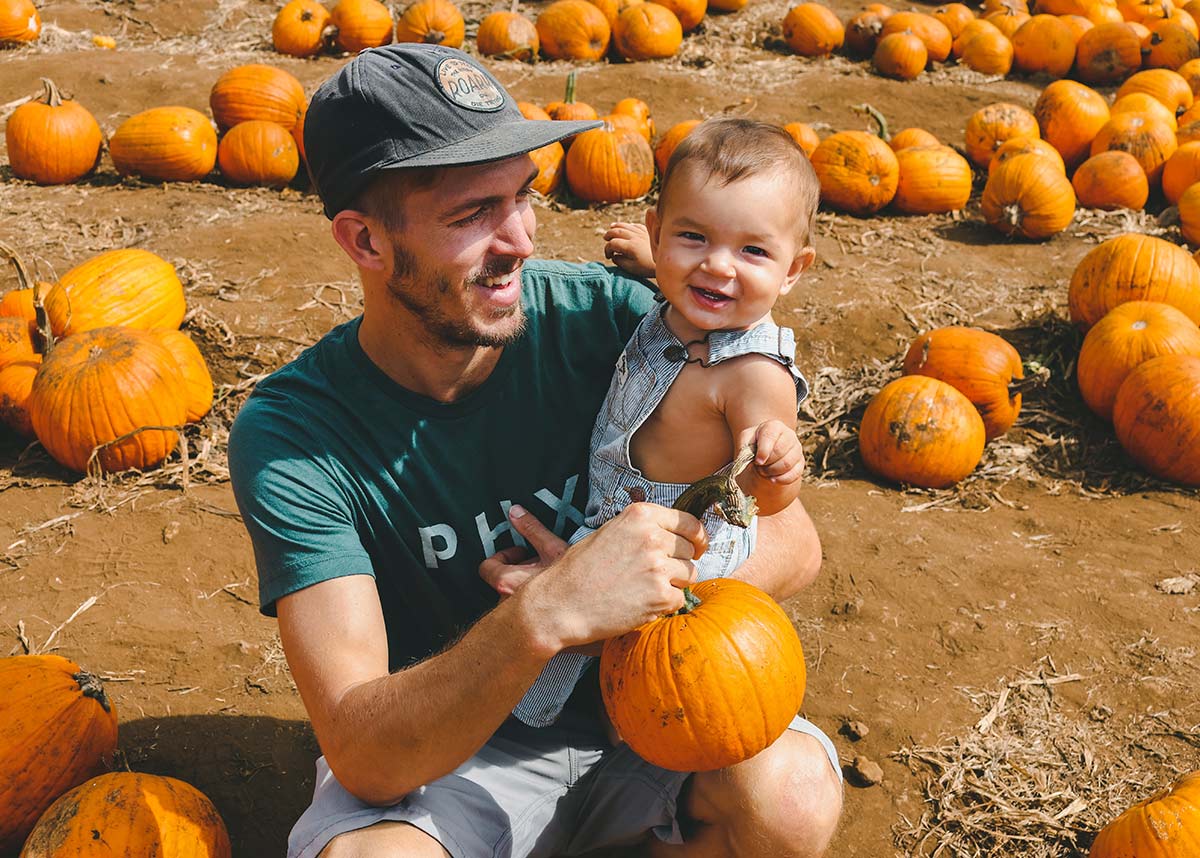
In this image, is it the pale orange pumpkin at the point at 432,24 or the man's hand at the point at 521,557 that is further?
the pale orange pumpkin at the point at 432,24

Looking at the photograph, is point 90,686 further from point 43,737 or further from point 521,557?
point 521,557

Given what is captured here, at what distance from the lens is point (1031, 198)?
7.47m

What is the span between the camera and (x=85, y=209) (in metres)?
7.91

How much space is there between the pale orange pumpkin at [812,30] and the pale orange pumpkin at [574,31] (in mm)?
2160

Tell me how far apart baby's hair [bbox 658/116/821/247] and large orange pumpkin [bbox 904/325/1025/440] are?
3054mm

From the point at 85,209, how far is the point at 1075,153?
28.3ft

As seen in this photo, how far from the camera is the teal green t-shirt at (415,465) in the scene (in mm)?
2482

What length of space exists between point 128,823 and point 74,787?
0.51m

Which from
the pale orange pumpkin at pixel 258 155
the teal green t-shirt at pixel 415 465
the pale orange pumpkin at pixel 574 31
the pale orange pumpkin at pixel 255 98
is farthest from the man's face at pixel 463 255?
the pale orange pumpkin at pixel 574 31

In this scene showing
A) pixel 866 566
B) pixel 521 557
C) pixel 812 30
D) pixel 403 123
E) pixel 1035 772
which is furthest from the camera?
pixel 812 30

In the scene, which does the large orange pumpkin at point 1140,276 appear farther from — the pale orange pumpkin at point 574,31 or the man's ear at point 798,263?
the pale orange pumpkin at point 574,31

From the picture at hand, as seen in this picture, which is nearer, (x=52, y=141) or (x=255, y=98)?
(x=52, y=141)

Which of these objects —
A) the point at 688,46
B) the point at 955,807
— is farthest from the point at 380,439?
the point at 688,46

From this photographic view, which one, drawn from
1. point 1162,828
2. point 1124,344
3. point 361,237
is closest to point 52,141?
point 361,237
